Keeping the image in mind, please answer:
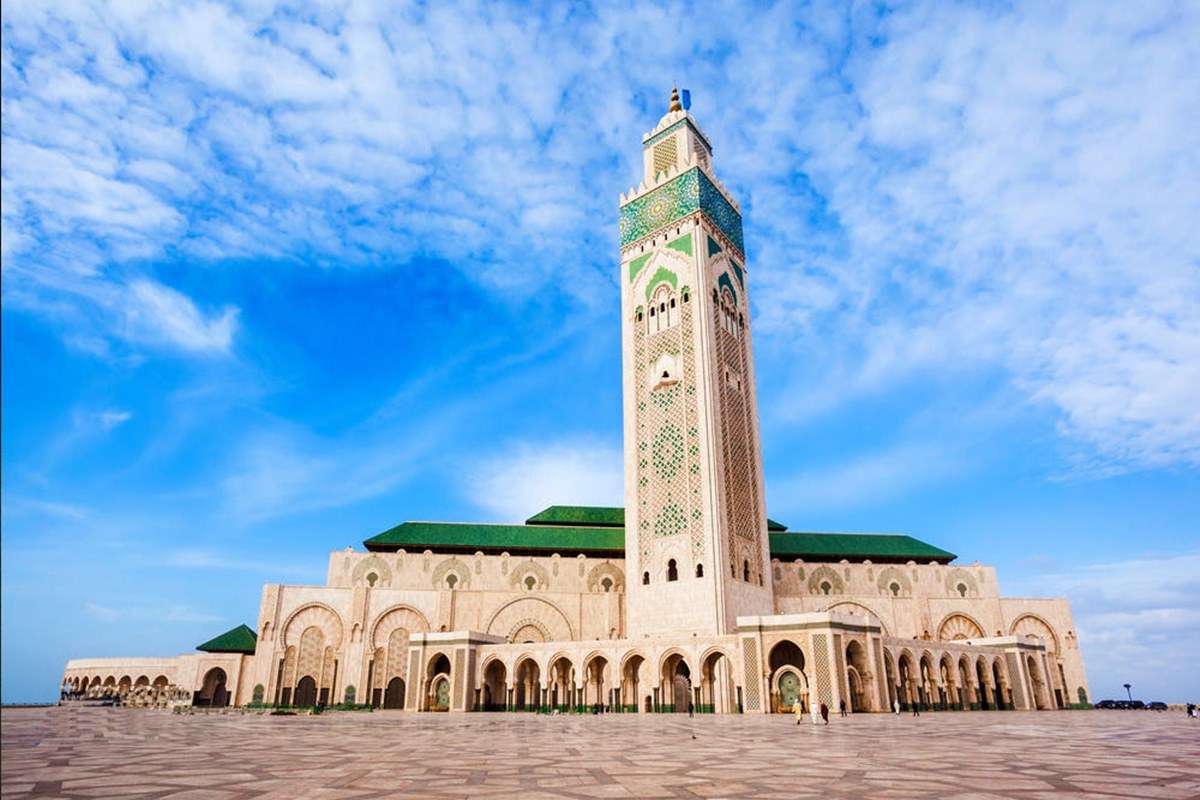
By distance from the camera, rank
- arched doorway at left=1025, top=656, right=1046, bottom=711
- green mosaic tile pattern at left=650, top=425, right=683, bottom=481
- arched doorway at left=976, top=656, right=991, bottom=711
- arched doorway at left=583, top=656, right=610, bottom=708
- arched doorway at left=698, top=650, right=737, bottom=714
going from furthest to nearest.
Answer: arched doorway at left=1025, top=656, right=1046, bottom=711 < green mosaic tile pattern at left=650, top=425, right=683, bottom=481 < arched doorway at left=976, top=656, right=991, bottom=711 < arched doorway at left=583, top=656, right=610, bottom=708 < arched doorway at left=698, top=650, right=737, bottom=714

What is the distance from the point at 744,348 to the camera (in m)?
38.2

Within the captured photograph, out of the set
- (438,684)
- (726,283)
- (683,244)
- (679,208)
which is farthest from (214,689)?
(679,208)

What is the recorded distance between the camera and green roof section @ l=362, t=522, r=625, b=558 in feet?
131

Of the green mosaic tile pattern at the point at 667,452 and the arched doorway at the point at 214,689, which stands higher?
the green mosaic tile pattern at the point at 667,452

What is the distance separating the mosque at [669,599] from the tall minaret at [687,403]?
0.11 metres

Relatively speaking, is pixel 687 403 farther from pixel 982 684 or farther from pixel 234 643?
pixel 234 643

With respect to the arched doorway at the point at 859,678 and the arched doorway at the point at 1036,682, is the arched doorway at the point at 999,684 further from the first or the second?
the arched doorway at the point at 859,678

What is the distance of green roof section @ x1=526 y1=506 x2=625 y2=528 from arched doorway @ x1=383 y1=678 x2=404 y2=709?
1200 centimetres

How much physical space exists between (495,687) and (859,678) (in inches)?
663

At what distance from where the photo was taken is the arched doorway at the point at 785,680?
26.2m

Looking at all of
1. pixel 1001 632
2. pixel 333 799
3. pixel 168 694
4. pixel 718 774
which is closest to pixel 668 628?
pixel 1001 632

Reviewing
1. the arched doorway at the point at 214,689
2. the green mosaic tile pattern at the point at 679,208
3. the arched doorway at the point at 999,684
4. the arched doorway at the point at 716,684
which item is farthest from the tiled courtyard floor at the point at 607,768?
the arched doorway at the point at 214,689

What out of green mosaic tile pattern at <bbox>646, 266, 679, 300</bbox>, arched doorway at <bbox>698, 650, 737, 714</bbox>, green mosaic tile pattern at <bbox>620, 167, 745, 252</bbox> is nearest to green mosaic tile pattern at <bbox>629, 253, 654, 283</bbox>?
green mosaic tile pattern at <bbox>646, 266, 679, 300</bbox>

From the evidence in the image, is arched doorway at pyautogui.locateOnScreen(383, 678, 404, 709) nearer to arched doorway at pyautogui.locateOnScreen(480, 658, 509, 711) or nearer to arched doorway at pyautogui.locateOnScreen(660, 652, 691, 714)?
arched doorway at pyautogui.locateOnScreen(480, 658, 509, 711)
